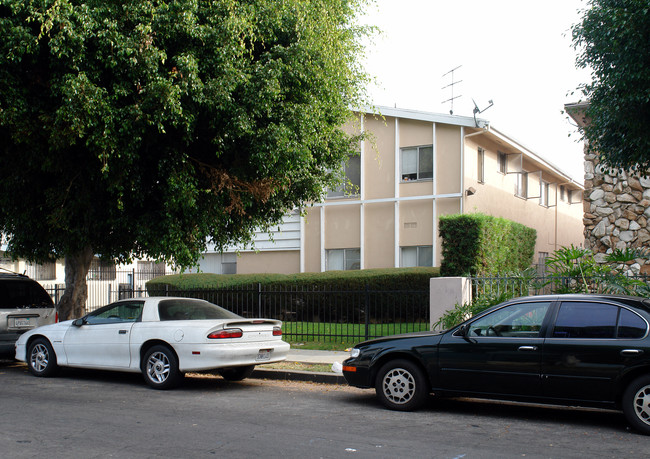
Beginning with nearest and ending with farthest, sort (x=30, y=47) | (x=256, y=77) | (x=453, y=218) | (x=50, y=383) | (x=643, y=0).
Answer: (x=643, y=0)
(x=30, y=47)
(x=50, y=383)
(x=256, y=77)
(x=453, y=218)

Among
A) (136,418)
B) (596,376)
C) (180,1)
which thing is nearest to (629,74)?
(596,376)

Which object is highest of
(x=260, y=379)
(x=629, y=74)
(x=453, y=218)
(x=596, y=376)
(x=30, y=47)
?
(x=30, y=47)

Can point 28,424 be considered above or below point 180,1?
below

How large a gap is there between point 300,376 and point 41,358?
4584 mm

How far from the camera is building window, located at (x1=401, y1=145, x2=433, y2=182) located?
20609 millimetres

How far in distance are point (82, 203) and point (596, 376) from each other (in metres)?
8.93

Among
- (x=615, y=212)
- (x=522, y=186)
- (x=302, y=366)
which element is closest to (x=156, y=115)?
(x=302, y=366)

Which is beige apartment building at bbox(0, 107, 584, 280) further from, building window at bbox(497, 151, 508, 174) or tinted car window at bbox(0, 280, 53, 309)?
tinted car window at bbox(0, 280, 53, 309)

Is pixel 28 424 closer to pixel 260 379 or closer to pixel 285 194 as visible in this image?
pixel 260 379

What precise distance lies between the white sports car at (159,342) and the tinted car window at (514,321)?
3.54 metres

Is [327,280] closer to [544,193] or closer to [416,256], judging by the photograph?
[416,256]

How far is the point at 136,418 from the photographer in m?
7.45

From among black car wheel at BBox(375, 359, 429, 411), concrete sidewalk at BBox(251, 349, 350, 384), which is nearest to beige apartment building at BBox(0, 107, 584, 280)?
concrete sidewalk at BBox(251, 349, 350, 384)

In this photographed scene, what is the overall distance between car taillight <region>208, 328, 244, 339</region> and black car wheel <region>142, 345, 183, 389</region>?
0.73 m
